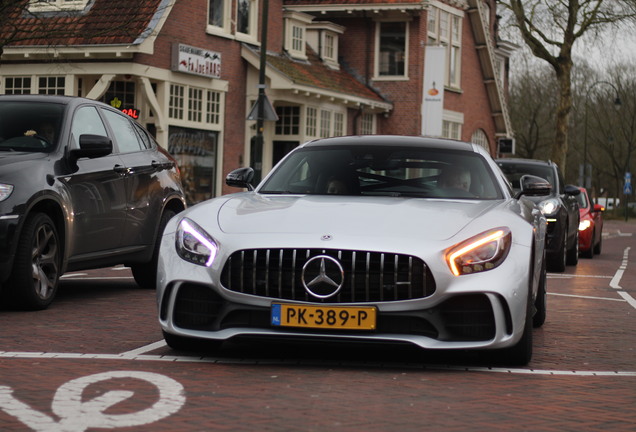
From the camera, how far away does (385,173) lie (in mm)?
8117

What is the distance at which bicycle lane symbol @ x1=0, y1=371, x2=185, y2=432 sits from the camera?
501 centimetres

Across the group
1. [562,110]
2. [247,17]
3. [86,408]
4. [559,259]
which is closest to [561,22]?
[562,110]

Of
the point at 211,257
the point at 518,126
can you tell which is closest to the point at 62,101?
the point at 211,257

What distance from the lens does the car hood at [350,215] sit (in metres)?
6.70

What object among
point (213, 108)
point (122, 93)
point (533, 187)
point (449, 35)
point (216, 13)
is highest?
point (449, 35)

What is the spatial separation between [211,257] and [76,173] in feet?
11.4

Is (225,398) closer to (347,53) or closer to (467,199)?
(467,199)

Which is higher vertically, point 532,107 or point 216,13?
point 216,13

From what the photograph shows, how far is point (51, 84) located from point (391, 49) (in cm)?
1582

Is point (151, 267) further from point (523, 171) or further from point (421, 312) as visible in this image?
point (523, 171)

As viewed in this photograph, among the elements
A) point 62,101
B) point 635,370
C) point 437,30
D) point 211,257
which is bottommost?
point 635,370

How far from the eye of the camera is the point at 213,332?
6.72 metres

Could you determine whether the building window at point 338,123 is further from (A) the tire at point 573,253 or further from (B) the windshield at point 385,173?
(B) the windshield at point 385,173

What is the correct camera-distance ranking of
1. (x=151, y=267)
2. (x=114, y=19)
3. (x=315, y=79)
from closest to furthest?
(x=151, y=267) → (x=114, y=19) → (x=315, y=79)
